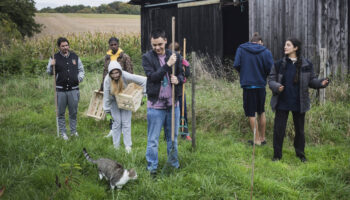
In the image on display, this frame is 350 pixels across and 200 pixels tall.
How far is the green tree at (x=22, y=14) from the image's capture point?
2733 cm

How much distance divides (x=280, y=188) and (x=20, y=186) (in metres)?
3.19

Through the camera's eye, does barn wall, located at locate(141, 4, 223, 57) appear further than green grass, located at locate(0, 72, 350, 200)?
Yes

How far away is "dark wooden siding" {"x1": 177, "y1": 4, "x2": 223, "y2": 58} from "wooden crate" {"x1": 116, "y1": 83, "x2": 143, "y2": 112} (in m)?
7.36

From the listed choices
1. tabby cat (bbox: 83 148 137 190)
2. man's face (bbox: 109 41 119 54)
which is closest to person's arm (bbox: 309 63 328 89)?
tabby cat (bbox: 83 148 137 190)

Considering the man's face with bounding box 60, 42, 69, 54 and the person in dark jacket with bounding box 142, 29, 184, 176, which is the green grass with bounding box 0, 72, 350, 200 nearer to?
the person in dark jacket with bounding box 142, 29, 184, 176

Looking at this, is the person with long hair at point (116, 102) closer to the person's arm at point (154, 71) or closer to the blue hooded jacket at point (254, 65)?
the person's arm at point (154, 71)

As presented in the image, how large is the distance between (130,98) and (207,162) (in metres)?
1.55

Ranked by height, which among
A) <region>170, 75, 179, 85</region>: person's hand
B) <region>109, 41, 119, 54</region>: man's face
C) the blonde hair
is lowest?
the blonde hair

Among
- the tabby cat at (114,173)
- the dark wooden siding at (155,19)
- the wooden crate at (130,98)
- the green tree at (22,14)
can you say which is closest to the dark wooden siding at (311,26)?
the dark wooden siding at (155,19)

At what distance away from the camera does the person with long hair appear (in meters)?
5.47

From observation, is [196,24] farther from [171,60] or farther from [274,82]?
[171,60]

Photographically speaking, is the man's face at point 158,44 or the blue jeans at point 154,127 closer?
the man's face at point 158,44

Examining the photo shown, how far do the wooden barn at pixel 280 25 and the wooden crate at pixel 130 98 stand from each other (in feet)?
14.4

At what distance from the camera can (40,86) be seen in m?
12.4
